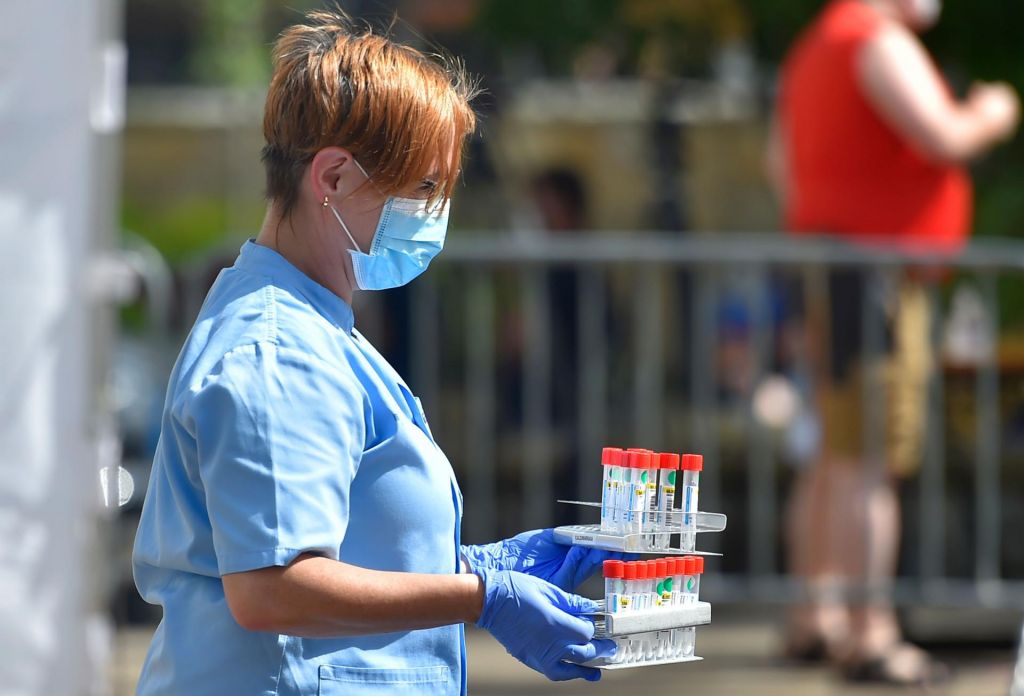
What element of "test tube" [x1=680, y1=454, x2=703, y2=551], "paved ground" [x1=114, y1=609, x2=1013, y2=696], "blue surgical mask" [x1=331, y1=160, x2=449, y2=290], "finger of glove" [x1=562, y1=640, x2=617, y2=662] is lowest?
"paved ground" [x1=114, y1=609, x2=1013, y2=696]

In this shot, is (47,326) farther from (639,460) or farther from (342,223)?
(639,460)

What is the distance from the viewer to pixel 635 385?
17.0ft

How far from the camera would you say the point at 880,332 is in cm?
482

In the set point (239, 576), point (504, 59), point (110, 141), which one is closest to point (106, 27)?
point (110, 141)

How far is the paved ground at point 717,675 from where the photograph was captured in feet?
15.6

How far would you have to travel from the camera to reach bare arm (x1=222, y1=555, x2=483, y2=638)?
1.69 m

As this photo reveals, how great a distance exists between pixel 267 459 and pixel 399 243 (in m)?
0.34

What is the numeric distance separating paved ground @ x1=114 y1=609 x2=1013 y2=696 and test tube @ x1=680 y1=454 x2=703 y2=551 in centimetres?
283

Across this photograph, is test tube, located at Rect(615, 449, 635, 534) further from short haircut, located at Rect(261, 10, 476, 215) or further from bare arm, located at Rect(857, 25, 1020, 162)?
bare arm, located at Rect(857, 25, 1020, 162)

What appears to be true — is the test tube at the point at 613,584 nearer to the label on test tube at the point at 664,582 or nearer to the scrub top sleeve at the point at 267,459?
the label on test tube at the point at 664,582

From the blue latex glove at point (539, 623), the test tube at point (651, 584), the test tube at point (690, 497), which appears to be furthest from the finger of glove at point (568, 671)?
the test tube at point (690, 497)

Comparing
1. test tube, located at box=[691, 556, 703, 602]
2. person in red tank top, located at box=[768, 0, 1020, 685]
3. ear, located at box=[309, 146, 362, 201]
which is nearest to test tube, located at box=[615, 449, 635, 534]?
test tube, located at box=[691, 556, 703, 602]

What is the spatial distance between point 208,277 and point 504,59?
2467 mm

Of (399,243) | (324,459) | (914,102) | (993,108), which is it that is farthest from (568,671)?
(993,108)
